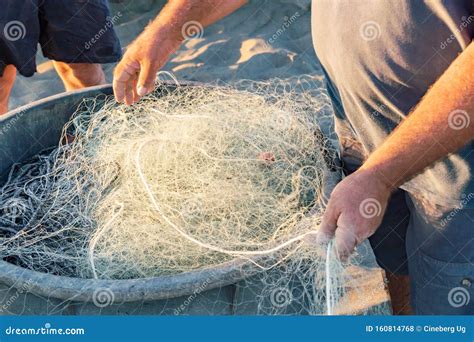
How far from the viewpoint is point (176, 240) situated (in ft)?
6.02

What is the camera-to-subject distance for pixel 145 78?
1.98 meters

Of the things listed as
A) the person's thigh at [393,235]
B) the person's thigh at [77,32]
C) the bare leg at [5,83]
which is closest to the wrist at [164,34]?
the person's thigh at [393,235]

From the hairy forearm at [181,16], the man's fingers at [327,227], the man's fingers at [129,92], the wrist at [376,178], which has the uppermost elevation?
the hairy forearm at [181,16]

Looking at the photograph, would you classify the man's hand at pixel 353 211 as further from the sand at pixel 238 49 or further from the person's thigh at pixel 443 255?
the sand at pixel 238 49

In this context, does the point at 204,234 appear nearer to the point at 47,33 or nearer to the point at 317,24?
the point at 317,24

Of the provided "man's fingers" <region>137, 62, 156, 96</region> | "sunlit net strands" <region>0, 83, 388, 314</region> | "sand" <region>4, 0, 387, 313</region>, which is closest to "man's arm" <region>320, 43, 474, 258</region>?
"sunlit net strands" <region>0, 83, 388, 314</region>

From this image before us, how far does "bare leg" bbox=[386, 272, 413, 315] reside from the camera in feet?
7.57

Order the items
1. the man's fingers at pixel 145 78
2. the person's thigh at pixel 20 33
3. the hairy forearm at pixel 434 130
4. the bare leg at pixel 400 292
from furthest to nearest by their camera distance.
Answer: the person's thigh at pixel 20 33 → the bare leg at pixel 400 292 → the man's fingers at pixel 145 78 → the hairy forearm at pixel 434 130

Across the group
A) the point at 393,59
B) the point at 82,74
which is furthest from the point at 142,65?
the point at 82,74

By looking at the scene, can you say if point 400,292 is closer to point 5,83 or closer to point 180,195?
point 180,195

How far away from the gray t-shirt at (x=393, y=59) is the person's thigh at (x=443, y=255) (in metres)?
0.04

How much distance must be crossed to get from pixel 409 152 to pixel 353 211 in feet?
0.57

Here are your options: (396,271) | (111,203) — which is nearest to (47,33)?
(111,203)

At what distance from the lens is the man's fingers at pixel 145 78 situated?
1.98 metres
